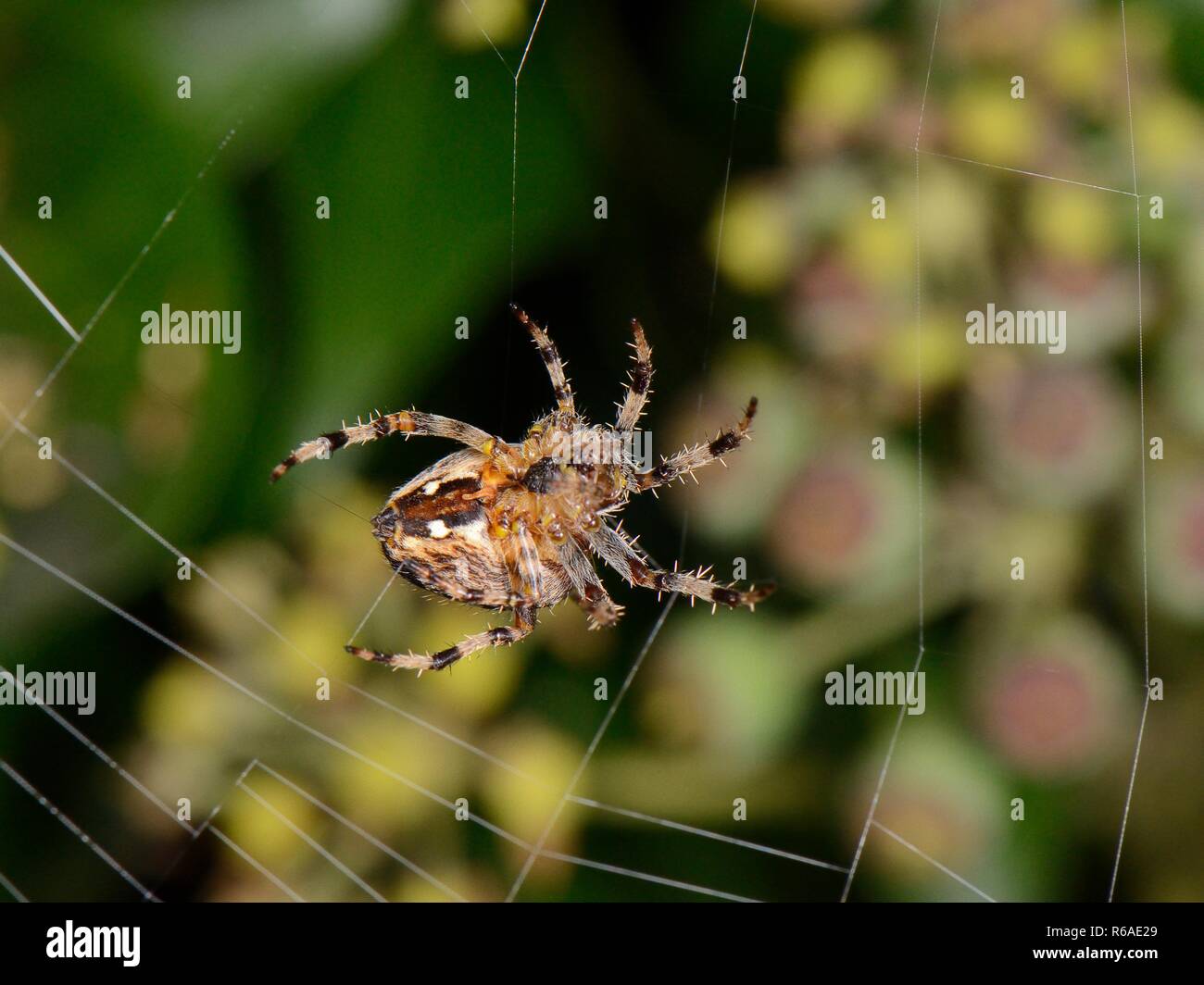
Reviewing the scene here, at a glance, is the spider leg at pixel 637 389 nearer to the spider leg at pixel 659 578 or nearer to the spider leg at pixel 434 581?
the spider leg at pixel 659 578

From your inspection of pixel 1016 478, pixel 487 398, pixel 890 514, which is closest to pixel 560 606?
pixel 487 398

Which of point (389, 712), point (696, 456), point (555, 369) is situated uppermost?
point (555, 369)

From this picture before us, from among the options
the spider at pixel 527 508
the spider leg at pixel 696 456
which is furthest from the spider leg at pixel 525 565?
the spider leg at pixel 696 456

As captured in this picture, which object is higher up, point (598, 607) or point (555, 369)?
point (555, 369)

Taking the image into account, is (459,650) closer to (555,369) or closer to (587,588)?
(587,588)

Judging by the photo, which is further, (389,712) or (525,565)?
(525,565)

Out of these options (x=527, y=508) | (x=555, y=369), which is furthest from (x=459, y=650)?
(x=555, y=369)

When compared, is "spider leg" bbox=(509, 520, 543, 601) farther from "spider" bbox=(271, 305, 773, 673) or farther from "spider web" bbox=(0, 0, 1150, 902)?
"spider web" bbox=(0, 0, 1150, 902)
